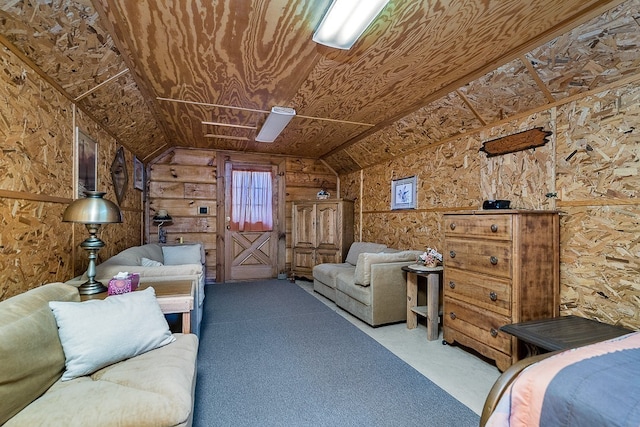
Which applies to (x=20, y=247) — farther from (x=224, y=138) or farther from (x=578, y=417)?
(x=224, y=138)

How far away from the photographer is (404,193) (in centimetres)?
436

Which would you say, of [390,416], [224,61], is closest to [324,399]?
[390,416]

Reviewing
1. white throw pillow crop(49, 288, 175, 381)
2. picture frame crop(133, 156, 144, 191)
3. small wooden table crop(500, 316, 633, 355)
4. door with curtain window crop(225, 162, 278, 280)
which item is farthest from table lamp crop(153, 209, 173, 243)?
small wooden table crop(500, 316, 633, 355)

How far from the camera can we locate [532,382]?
1120 millimetres

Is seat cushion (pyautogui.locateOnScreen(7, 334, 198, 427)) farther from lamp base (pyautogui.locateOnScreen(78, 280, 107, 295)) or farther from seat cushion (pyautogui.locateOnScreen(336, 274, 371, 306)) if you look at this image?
seat cushion (pyautogui.locateOnScreen(336, 274, 371, 306))

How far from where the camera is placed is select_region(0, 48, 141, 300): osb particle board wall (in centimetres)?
170

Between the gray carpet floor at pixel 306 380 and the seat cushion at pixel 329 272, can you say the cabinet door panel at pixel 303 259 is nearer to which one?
the seat cushion at pixel 329 272

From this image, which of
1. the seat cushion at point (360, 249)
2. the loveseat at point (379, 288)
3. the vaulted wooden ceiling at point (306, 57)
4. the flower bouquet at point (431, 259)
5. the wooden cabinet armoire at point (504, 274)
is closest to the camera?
the vaulted wooden ceiling at point (306, 57)

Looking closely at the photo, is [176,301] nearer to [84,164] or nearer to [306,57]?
[84,164]

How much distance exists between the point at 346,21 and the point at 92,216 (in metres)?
2.09

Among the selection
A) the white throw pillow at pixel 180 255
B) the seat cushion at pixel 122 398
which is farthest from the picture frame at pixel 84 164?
the seat cushion at pixel 122 398

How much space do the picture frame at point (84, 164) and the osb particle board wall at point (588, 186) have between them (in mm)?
3898

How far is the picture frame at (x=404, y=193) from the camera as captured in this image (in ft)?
13.7

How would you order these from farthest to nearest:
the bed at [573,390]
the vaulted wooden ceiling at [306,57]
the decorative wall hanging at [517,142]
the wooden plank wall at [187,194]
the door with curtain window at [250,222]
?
the door with curtain window at [250,222] → the wooden plank wall at [187,194] → the decorative wall hanging at [517,142] → the vaulted wooden ceiling at [306,57] → the bed at [573,390]
